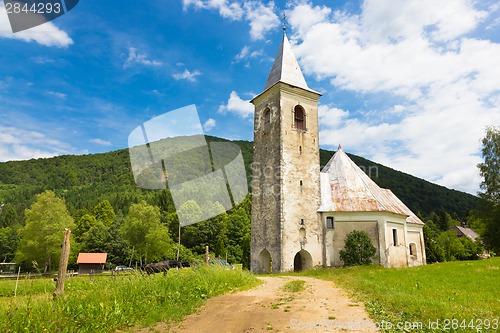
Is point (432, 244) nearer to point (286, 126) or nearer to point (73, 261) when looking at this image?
point (286, 126)

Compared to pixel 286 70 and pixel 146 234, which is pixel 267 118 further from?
pixel 146 234

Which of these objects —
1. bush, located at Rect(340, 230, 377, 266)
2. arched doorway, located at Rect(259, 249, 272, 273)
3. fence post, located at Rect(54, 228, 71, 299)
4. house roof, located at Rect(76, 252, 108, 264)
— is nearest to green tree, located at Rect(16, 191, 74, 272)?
house roof, located at Rect(76, 252, 108, 264)

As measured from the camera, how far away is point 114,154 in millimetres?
118312

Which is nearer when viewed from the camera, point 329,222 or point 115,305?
point 115,305

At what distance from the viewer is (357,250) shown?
863 inches

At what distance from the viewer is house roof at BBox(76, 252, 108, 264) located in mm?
44256

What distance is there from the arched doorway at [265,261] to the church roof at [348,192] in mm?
5270

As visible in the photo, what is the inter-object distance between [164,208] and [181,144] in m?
64.4

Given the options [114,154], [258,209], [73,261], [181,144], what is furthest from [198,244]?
[114,154]

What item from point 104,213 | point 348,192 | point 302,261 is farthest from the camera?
point 104,213

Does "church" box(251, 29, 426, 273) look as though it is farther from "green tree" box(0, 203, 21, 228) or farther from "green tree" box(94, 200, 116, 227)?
"green tree" box(0, 203, 21, 228)

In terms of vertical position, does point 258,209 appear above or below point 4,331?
above

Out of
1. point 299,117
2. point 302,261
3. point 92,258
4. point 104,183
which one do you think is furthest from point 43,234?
point 104,183

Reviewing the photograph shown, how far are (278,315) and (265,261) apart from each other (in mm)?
16914
